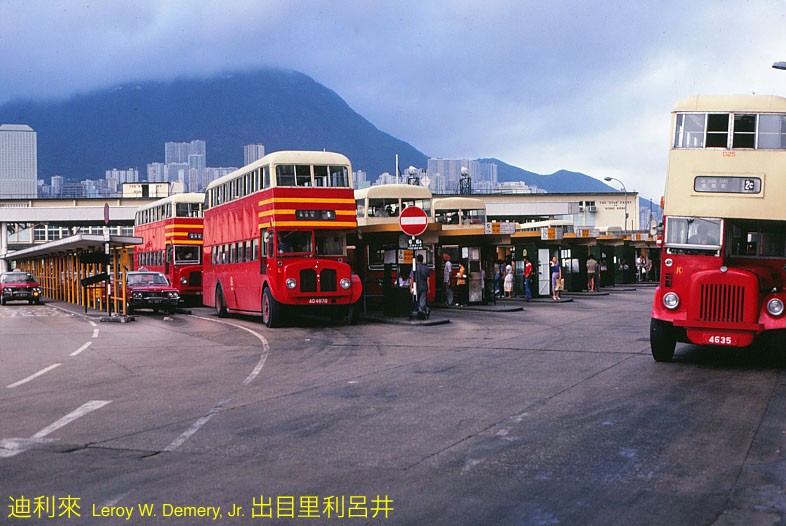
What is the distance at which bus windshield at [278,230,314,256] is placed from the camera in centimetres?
2438

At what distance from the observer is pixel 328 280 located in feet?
79.9

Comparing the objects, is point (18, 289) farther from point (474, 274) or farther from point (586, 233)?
point (586, 233)

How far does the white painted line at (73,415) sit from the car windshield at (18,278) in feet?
129

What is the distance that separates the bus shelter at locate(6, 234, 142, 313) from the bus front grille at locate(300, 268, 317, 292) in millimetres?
7973

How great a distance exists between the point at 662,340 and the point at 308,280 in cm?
1162

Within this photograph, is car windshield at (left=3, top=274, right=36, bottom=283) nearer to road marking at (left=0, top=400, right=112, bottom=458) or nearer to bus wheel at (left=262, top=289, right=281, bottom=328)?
bus wheel at (left=262, top=289, right=281, bottom=328)

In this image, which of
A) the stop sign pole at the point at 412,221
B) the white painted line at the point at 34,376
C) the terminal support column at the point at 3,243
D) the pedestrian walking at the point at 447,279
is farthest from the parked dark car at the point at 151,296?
the terminal support column at the point at 3,243

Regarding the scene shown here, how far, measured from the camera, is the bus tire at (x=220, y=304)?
99.6 ft

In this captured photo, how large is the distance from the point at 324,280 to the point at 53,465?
16805mm

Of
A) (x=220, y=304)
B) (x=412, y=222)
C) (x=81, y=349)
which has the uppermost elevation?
(x=412, y=222)

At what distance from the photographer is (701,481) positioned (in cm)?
681

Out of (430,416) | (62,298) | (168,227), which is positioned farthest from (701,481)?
(62,298)

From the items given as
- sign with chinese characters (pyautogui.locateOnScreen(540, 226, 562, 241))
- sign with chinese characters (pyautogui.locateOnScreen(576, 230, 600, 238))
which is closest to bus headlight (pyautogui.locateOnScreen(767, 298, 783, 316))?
sign with chinese characters (pyautogui.locateOnScreen(540, 226, 562, 241))

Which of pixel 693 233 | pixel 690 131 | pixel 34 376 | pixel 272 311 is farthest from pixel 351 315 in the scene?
pixel 690 131
